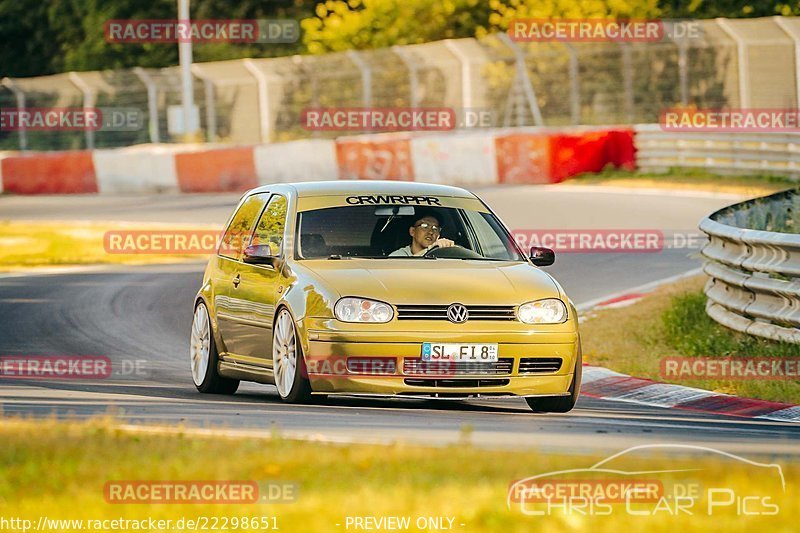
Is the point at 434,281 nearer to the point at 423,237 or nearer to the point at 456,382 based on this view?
the point at 456,382

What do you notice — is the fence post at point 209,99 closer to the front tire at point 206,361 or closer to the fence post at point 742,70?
the fence post at point 742,70

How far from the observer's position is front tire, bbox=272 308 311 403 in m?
10.2

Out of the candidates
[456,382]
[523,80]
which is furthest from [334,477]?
[523,80]

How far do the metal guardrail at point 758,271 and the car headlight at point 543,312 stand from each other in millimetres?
2442

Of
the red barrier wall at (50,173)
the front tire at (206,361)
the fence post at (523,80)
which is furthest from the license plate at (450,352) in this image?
the red barrier wall at (50,173)

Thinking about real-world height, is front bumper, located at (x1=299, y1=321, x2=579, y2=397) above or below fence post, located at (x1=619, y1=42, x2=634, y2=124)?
above

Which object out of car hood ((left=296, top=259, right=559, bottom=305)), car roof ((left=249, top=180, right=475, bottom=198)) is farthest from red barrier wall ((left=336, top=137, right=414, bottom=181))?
car hood ((left=296, top=259, right=559, bottom=305))

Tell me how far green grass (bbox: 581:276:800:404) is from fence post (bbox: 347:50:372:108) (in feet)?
72.9

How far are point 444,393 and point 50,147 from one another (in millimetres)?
41944

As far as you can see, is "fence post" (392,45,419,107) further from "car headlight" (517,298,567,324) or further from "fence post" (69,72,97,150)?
"car headlight" (517,298,567,324)

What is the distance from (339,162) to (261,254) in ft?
75.7

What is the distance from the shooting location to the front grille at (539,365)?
10.3 m

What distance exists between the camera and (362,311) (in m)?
10.2

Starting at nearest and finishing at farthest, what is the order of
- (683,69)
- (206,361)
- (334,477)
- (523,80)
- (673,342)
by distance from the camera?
(334,477)
(206,361)
(673,342)
(683,69)
(523,80)
